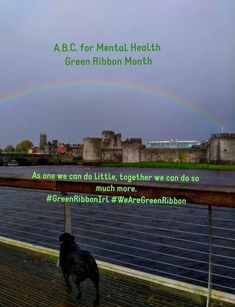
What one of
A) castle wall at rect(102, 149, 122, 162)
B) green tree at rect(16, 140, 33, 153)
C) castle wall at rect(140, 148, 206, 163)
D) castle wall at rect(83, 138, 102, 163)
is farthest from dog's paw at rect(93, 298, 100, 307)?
green tree at rect(16, 140, 33, 153)

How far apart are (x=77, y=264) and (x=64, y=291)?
1.67 ft

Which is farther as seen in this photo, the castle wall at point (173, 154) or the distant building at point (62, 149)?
the distant building at point (62, 149)

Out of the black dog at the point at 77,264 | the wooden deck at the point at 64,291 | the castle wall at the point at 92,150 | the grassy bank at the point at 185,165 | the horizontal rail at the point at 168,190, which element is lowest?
the grassy bank at the point at 185,165

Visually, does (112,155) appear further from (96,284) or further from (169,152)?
(96,284)

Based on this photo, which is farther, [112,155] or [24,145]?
[24,145]

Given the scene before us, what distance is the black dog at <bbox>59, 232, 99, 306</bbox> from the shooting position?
3.29m

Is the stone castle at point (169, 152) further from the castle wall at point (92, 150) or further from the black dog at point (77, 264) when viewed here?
the black dog at point (77, 264)

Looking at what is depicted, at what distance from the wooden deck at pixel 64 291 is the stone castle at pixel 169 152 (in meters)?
57.9

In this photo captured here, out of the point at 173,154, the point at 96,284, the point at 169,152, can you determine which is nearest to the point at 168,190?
the point at 96,284

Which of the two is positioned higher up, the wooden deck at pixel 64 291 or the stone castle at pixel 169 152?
the stone castle at pixel 169 152

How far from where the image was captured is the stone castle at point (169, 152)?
60.5 metres

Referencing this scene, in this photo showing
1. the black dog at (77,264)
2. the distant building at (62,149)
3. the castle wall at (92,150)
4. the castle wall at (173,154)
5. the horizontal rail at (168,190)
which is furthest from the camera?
the distant building at (62,149)

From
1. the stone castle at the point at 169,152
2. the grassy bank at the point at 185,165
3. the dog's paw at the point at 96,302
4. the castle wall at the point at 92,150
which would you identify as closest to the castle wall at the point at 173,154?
the stone castle at the point at 169,152

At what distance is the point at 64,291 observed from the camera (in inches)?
147
